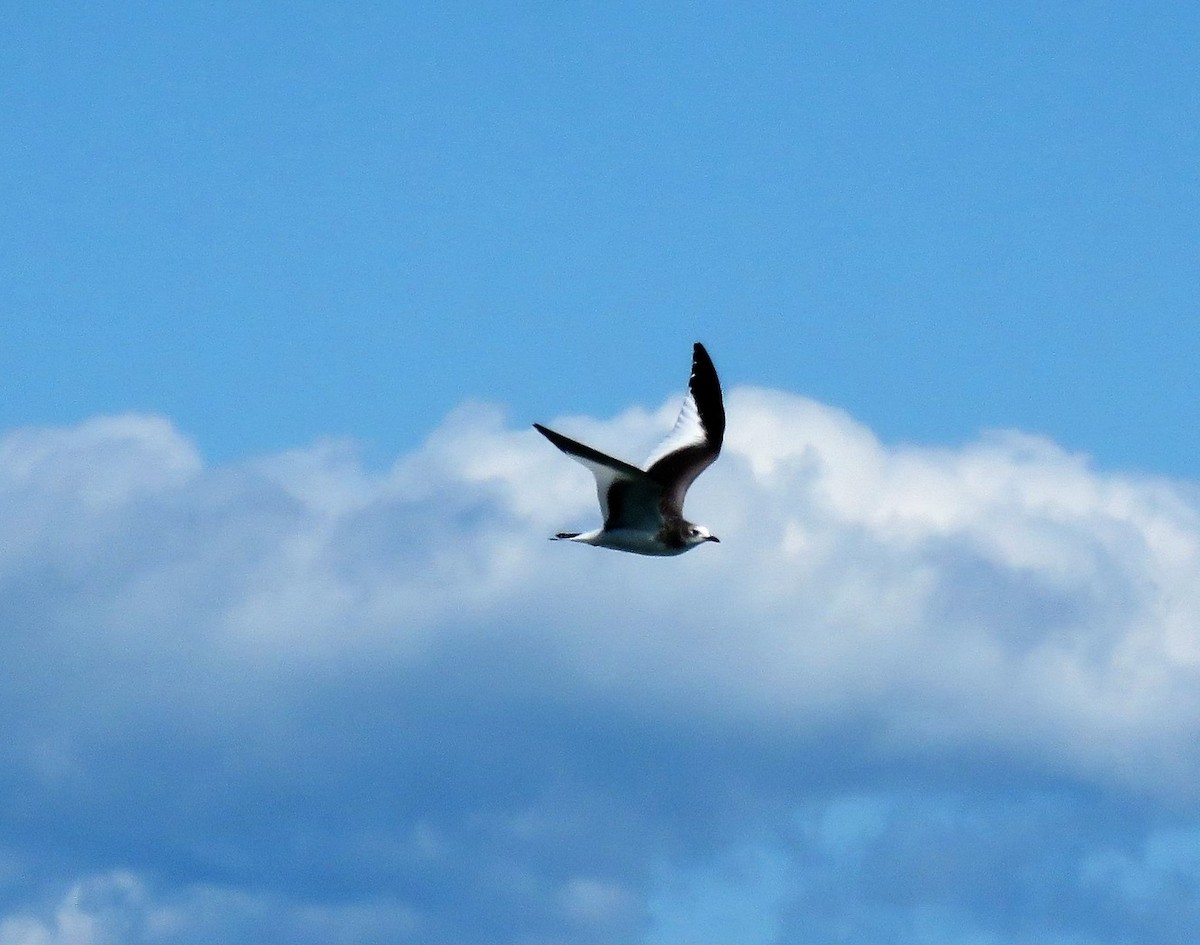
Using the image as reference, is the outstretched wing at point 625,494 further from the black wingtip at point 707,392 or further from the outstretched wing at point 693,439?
the black wingtip at point 707,392

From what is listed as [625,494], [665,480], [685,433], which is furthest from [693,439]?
[625,494]

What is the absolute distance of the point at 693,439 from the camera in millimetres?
38250

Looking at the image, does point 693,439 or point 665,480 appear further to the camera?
point 693,439

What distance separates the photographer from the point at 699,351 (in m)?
39.5

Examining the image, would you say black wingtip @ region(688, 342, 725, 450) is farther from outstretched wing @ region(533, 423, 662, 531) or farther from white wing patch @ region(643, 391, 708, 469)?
outstretched wing @ region(533, 423, 662, 531)

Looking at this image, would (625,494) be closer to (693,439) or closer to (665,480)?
(665,480)

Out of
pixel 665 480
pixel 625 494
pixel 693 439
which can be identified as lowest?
pixel 625 494

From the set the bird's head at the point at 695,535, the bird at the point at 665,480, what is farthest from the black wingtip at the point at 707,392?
the bird's head at the point at 695,535

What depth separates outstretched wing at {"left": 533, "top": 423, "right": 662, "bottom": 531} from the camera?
32.3 m

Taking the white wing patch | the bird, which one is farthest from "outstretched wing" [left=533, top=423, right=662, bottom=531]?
the white wing patch

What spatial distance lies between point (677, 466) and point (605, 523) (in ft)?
9.50

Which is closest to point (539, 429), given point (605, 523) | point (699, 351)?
point (605, 523)

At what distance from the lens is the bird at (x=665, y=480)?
33.7 m

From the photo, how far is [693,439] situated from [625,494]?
443 centimetres
